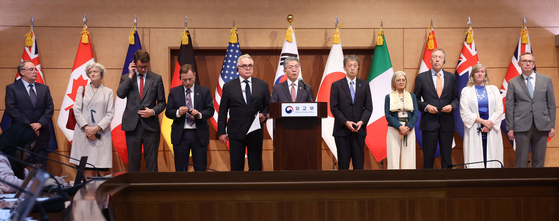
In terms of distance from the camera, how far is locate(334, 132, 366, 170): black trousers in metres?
3.51

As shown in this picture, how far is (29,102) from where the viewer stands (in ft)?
13.2

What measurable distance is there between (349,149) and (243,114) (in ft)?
3.20

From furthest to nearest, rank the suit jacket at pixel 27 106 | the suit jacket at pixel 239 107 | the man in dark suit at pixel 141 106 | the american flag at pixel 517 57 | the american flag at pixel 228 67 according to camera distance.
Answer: the american flag at pixel 517 57 < the american flag at pixel 228 67 < the suit jacket at pixel 27 106 < the man in dark suit at pixel 141 106 < the suit jacket at pixel 239 107

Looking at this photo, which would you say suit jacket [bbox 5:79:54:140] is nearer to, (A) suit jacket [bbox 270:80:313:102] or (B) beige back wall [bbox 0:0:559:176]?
(B) beige back wall [bbox 0:0:559:176]

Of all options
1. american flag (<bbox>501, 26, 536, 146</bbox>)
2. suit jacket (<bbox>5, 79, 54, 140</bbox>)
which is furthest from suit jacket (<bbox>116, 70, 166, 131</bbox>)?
american flag (<bbox>501, 26, 536, 146</bbox>)

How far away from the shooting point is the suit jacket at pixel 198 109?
11.8 feet

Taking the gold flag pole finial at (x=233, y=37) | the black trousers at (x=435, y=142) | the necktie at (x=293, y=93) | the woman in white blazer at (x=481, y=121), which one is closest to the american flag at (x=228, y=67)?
the gold flag pole finial at (x=233, y=37)

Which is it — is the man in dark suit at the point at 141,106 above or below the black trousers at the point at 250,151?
above

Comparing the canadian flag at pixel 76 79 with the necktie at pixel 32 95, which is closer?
the necktie at pixel 32 95

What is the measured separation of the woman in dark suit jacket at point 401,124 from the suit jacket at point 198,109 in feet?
5.38

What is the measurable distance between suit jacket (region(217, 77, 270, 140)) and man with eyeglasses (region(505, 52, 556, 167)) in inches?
95.8

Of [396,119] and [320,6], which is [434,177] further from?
[320,6]

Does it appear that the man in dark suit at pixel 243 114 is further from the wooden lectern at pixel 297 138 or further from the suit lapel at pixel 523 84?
the suit lapel at pixel 523 84

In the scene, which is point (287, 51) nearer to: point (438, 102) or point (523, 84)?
point (438, 102)
